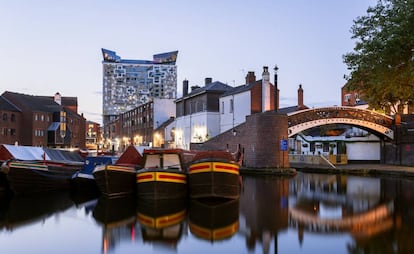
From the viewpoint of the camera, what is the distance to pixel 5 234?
39.4ft

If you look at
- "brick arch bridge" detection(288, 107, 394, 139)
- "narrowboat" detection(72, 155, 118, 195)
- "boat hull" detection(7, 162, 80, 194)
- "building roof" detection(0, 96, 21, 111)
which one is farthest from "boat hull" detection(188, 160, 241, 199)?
"building roof" detection(0, 96, 21, 111)

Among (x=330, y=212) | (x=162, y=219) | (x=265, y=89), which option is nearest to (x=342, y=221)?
(x=330, y=212)

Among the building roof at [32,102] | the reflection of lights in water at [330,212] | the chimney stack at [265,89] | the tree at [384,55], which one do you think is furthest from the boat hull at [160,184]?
the building roof at [32,102]

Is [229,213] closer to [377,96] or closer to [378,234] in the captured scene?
[378,234]

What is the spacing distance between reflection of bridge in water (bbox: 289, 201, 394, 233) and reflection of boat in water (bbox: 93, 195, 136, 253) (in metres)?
4.87

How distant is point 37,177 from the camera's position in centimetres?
2050

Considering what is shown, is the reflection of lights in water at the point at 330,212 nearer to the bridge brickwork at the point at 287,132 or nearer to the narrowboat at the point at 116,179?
the narrowboat at the point at 116,179

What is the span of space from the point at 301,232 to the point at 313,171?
23.2 m

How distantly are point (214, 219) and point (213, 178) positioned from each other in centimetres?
307

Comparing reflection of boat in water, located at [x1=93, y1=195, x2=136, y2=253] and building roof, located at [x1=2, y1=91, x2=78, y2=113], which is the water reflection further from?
building roof, located at [x1=2, y1=91, x2=78, y2=113]

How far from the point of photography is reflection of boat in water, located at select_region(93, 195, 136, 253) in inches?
453

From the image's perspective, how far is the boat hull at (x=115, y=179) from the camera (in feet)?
59.0

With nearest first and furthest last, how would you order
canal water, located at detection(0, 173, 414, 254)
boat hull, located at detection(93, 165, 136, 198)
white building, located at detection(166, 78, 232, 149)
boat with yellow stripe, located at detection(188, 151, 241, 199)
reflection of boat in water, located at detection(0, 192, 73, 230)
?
canal water, located at detection(0, 173, 414, 254)
reflection of boat in water, located at detection(0, 192, 73, 230)
boat with yellow stripe, located at detection(188, 151, 241, 199)
boat hull, located at detection(93, 165, 136, 198)
white building, located at detection(166, 78, 232, 149)

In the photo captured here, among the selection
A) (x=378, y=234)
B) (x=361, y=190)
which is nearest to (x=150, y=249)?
(x=378, y=234)
